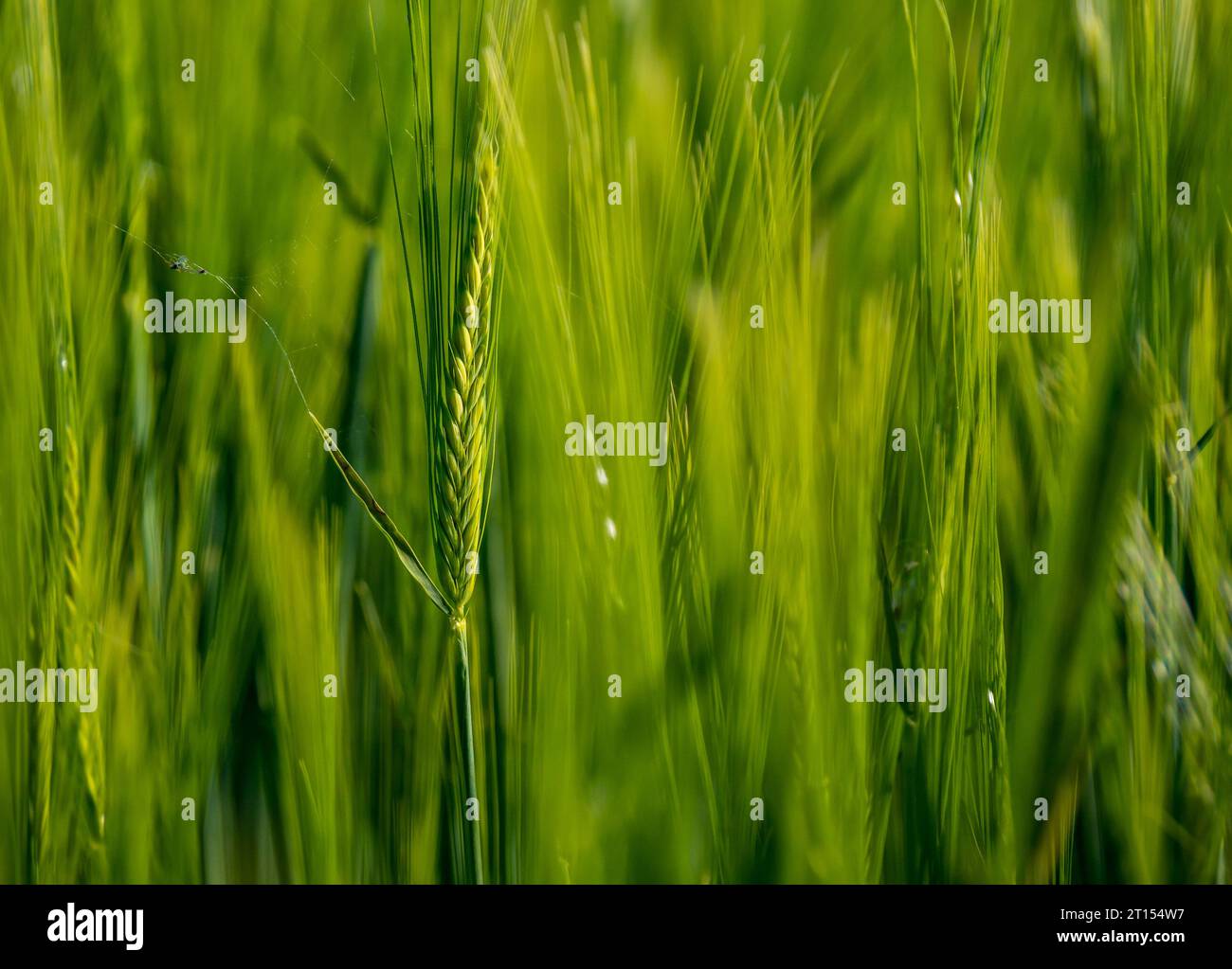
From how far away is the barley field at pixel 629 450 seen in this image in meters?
0.72

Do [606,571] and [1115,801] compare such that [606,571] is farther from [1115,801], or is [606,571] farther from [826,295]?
[1115,801]

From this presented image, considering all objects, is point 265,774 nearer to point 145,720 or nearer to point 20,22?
point 145,720

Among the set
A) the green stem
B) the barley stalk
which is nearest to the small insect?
the barley stalk

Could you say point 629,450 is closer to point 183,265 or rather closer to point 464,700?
point 464,700

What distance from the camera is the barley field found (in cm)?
72

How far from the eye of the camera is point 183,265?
750 mm

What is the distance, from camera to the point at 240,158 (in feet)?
2.45

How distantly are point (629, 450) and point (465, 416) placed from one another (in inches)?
5.7

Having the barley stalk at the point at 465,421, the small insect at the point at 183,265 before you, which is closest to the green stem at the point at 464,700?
the barley stalk at the point at 465,421

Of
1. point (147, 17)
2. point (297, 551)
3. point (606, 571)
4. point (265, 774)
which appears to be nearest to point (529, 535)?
point (606, 571)

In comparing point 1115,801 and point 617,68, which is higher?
point 617,68

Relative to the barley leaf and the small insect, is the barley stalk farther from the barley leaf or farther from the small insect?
the small insect

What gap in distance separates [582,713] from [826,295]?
42cm

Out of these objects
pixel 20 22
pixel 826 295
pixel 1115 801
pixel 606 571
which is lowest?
pixel 1115 801
